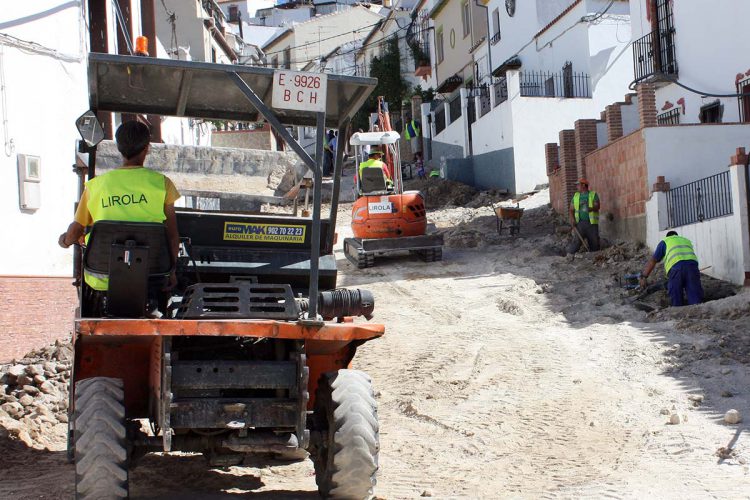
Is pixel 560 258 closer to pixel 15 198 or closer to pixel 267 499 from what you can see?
pixel 15 198

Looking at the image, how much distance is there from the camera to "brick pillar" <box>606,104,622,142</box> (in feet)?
62.8

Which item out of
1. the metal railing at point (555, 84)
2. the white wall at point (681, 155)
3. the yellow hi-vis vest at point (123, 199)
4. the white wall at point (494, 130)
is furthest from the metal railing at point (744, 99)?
the yellow hi-vis vest at point (123, 199)

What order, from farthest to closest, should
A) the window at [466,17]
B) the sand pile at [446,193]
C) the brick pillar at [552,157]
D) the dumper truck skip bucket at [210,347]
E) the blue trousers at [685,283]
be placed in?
the window at [466,17] → the sand pile at [446,193] → the brick pillar at [552,157] → the blue trousers at [685,283] → the dumper truck skip bucket at [210,347]

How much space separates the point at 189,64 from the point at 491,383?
19.9ft

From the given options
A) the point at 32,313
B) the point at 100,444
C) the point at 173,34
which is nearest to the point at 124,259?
the point at 100,444

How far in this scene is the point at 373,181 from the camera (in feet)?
60.6

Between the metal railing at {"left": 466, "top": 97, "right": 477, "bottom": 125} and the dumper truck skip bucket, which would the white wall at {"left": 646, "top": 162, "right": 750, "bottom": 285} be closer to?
the dumper truck skip bucket

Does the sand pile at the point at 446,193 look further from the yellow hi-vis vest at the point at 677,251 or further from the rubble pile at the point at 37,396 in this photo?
the rubble pile at the point at 37,396

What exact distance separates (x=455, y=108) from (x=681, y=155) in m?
16.6

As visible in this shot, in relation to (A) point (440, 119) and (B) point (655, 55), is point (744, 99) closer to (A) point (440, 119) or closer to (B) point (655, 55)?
(B) point (655, 55)

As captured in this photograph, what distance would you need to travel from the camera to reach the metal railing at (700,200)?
1454 centimetres

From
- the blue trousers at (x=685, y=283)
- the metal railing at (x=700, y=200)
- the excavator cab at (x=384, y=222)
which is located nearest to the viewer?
the blue trousers at (x=685, y=283)

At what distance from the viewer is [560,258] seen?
698 inches

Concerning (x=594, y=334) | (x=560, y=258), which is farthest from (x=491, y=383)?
(x=560, y=258)
